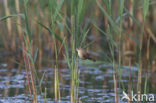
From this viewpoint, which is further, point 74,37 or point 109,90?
point 109,90

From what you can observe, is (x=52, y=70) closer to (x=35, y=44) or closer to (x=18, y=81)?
(x=18, y=81)

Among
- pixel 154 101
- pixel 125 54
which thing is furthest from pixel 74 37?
pixel 125 54

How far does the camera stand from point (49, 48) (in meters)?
6.15

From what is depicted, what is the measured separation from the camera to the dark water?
3.42 meters

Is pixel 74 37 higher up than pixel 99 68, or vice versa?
pixel 74 37

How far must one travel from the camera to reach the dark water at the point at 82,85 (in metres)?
3.42

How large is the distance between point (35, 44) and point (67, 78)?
7.93 ft

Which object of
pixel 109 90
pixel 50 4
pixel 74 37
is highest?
pixel 50 4

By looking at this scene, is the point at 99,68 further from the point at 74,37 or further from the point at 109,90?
the point at 74,37

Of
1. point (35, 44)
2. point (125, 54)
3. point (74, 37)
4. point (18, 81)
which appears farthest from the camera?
point (35, 44)

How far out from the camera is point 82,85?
409 cm

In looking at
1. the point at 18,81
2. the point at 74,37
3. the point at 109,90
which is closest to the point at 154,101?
the point at 109,90

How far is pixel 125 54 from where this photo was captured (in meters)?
6.02

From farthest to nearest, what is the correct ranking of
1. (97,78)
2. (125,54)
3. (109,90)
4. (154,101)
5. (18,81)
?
(125,54) < (97,78) < (18,81) < (109,90) < (154,101)
